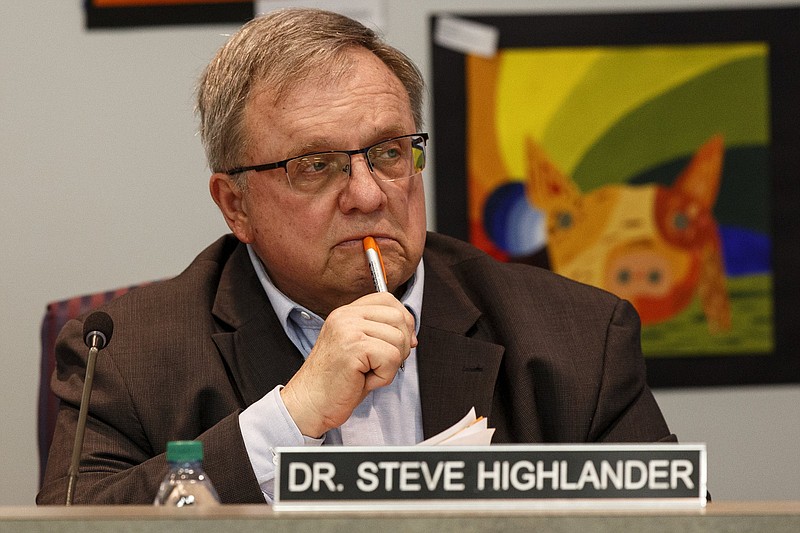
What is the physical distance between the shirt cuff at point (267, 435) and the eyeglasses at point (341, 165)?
41cm

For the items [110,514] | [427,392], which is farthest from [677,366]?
[110,514]

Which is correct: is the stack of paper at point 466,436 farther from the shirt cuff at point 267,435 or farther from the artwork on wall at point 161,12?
the artwork on wall at point 161,12

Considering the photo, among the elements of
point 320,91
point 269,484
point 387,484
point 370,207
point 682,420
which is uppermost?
point 320,91

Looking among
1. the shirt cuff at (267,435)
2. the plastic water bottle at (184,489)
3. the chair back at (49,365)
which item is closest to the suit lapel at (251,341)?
the shirt cuff at (267,435)

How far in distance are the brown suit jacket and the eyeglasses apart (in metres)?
0.28

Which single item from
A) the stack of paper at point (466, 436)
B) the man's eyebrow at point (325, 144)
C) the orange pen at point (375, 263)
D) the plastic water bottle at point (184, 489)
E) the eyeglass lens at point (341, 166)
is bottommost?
the plastic water bottle at point (184, 489)

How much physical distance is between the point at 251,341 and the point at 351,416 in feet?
0.76

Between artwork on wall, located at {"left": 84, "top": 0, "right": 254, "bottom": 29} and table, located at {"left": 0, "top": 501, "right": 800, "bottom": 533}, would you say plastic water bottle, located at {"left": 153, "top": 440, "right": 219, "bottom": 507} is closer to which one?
table, located at {"left": 0, "top": 501, "right": 800, "bottom": 533}

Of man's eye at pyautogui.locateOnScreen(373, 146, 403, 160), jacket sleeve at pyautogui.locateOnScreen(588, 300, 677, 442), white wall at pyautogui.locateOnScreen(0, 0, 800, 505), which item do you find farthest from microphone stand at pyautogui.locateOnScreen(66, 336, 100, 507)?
white wall at pyautogui.locateOnScreen(0, 0, 800, 505)

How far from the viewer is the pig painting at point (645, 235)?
2996 millimetres

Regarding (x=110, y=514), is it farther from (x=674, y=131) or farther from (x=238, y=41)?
(x=674, y=131)

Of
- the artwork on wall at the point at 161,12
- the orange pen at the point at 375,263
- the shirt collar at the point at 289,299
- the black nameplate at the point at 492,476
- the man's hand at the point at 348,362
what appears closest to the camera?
the black nameplate at the point at 492,476

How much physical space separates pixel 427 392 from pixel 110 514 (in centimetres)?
104

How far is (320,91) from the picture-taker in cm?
192
